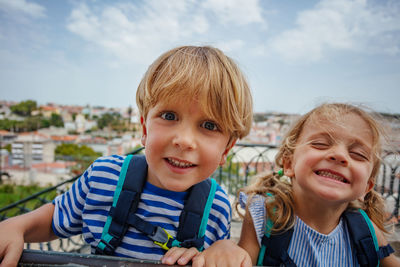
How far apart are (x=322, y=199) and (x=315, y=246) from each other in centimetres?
29

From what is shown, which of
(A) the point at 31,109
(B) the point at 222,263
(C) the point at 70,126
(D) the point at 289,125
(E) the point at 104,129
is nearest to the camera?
(B) the point at 222,263

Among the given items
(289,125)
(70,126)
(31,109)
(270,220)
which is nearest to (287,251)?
(270,220)

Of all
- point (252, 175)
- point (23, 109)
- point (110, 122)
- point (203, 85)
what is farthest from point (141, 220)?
point (110, 122)

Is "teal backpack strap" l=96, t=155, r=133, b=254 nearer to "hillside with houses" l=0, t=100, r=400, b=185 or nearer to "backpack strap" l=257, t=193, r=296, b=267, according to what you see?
"backpack strap" l=257, t=193, r=296, b=267

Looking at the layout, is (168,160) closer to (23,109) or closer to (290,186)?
(290,186)

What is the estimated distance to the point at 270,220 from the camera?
1.23 metres

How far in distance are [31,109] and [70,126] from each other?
13136mm

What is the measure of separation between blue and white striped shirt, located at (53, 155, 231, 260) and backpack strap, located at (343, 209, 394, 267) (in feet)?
2.30

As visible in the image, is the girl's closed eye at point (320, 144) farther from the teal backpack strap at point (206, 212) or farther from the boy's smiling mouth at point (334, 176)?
the teal backpack strap at point (206, 212)

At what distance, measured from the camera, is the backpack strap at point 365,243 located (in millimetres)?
1172

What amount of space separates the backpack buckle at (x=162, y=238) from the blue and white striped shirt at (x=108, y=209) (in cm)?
3

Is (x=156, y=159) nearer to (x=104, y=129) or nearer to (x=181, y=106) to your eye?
(x=181, y=106)

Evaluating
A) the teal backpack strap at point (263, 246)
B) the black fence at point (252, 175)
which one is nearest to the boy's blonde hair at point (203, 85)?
the teal backpack strap at point (263, 246)

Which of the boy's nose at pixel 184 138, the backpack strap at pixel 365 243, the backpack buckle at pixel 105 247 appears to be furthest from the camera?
the backpack strap at pixel 365 243
